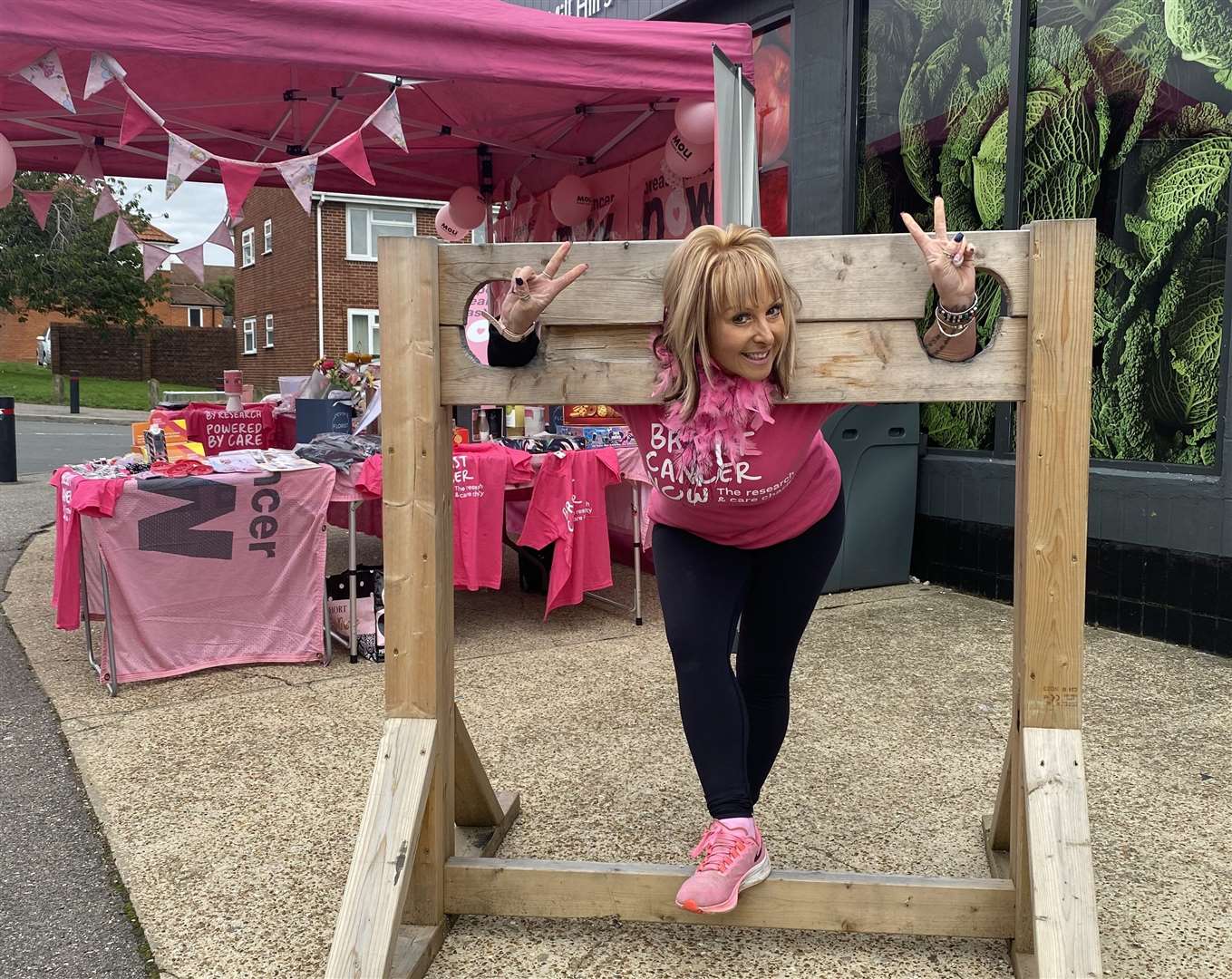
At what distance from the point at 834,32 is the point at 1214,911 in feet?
19.7

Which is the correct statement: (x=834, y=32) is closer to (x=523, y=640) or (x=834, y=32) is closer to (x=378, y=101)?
(x=378, y=101)

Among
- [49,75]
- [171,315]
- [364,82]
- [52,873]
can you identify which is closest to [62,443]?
[364,82]

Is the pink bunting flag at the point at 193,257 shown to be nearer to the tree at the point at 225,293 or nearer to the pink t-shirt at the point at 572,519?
the pink t-shirt at the point at 572,519

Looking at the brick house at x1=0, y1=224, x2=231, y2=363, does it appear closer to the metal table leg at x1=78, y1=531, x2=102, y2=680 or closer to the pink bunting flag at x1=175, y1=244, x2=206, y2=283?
the pink bunting flag at x1=175, y1=244, x2=206, y2=283

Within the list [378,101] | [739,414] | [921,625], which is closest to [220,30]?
[378,101]

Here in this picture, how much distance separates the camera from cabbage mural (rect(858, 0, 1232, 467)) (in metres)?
4.89

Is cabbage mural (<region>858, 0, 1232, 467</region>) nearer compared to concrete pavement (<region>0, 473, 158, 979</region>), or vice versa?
concrete pavement (<region>0, 473, 158, 979</region>)

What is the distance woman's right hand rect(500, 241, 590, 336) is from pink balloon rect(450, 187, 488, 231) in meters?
6.82

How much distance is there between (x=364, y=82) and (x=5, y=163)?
2.13m

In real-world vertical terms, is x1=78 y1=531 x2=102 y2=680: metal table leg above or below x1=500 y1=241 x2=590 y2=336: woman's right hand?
below

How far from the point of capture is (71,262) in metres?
30.0

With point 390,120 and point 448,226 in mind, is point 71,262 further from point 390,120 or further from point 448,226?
point 390,120

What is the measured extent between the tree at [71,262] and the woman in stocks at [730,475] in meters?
30.3

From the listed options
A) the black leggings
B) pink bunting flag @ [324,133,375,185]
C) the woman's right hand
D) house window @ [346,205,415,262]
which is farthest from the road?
the black leggings
